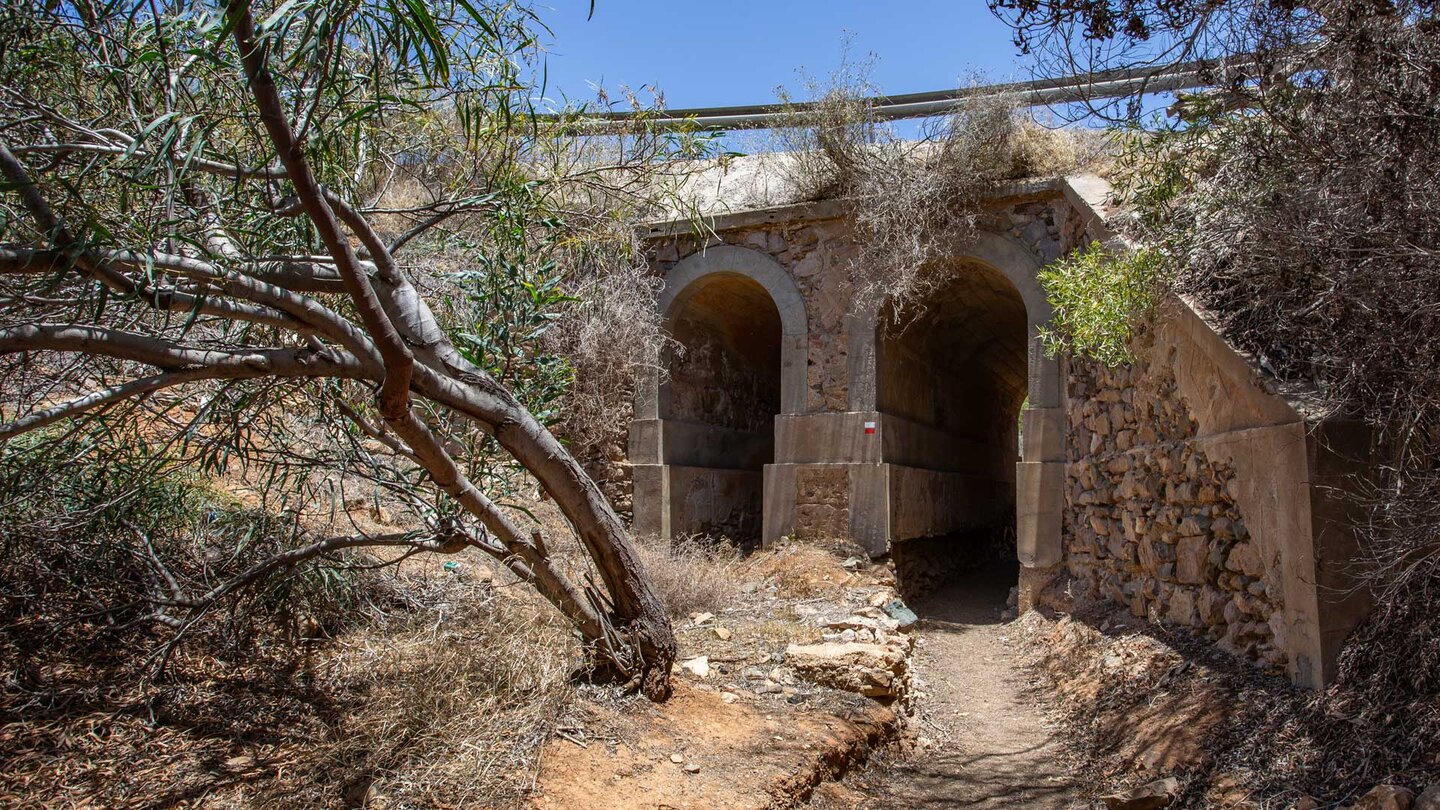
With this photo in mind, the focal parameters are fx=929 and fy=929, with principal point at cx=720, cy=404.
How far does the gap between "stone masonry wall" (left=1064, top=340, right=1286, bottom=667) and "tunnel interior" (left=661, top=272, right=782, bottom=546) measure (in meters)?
3.94

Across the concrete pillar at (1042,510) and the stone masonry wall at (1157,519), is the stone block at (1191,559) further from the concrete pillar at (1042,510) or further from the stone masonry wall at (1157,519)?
the concrete pillar at (1042,510)

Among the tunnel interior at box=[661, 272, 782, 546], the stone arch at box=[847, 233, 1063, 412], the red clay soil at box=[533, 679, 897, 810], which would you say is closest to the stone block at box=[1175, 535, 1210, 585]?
the red clay soil at box=[533, 679, 897, 810]

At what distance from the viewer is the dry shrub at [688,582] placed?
7105 millimetres

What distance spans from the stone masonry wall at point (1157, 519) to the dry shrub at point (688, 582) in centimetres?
291

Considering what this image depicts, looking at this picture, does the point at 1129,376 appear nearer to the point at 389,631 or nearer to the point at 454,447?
the point at 454,447

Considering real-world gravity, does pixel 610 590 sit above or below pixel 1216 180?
below

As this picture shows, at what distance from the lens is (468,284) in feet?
15.4

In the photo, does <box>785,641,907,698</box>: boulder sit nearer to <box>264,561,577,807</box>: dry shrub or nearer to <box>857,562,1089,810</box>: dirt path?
<box>857,562,1089,810</box>: dirt path

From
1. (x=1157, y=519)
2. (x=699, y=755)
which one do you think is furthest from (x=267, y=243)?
(x=1157, y=519)

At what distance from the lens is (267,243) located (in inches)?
142

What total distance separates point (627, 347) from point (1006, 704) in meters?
5.27

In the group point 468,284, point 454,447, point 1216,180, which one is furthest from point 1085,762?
point 468,284

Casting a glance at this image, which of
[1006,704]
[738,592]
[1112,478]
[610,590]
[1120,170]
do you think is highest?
[1120,170]

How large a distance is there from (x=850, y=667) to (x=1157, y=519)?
2247mm
